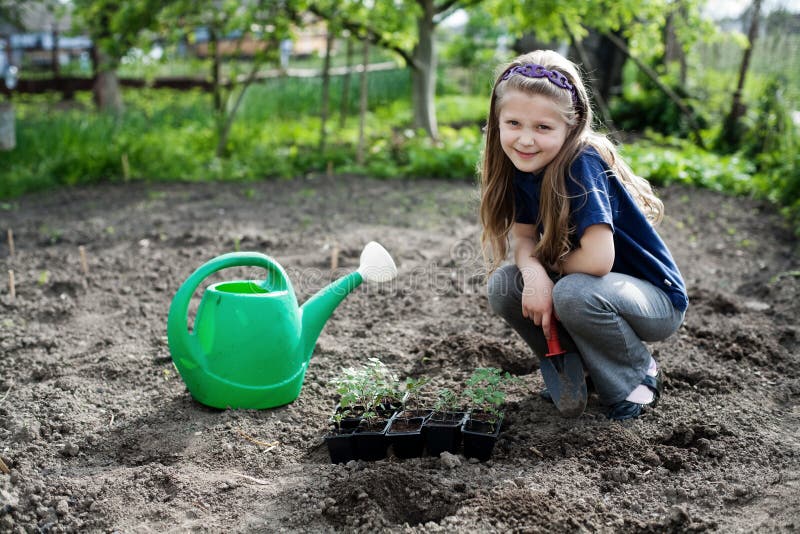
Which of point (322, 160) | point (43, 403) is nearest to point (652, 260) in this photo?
point (43, 403)

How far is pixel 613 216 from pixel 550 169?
25 centimetres

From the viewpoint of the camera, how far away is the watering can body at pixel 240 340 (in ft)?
7.45

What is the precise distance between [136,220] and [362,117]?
2.22 metres

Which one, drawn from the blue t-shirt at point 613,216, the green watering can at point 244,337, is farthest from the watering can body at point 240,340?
the blue t-shirt at point 613,216

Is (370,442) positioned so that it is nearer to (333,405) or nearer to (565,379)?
(333,405)

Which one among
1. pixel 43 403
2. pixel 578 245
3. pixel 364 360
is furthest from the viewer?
pixel 364 360

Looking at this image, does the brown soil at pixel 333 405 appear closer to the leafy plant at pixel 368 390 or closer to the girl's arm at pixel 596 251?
the leafy plant at pixel 368 390

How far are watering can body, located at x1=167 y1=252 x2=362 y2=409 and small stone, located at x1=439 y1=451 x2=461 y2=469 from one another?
62cm

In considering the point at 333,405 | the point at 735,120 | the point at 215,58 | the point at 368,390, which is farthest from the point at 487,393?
the point at 215,58

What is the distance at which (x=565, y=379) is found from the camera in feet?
7.31

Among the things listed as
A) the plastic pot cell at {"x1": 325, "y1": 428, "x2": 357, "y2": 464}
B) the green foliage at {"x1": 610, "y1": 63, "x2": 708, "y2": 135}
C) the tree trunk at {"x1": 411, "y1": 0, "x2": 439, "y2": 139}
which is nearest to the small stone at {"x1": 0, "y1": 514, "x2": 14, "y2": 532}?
the plastic pot cell at {"x1": 325, "y1": 428, "x2": 357, "y2": 464}

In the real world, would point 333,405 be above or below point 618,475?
below

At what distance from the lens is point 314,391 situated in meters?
2.54

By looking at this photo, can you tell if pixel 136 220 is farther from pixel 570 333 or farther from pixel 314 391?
pixel 570 333
